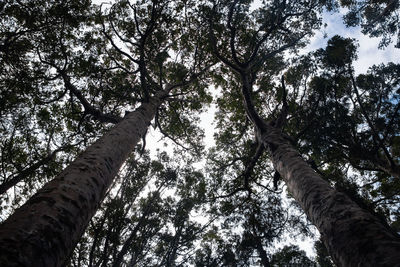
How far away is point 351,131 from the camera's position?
8508 millimetres

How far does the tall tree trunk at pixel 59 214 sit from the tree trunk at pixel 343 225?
91.8 inches

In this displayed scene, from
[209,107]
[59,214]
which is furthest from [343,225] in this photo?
[209,107]

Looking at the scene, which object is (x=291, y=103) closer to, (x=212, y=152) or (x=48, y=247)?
(x=212, y=152)

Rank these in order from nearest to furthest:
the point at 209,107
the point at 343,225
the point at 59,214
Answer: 1. the point at 59,214
2. the point at 343,225
3. the point at 209,107

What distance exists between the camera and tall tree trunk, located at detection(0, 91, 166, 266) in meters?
1.40

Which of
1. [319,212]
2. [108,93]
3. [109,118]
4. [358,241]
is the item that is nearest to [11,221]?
[358,241]

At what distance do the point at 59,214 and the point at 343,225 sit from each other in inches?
102

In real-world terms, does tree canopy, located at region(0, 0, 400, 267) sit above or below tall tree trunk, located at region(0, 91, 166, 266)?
above

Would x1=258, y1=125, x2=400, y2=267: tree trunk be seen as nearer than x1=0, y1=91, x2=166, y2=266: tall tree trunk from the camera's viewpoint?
No

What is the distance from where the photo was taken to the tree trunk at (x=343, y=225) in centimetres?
168

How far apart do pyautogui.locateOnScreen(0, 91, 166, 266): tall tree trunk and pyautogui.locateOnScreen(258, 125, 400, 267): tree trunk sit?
2.33 m

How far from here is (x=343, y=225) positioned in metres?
2.14

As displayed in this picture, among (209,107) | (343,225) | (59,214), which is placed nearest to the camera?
(59,214)

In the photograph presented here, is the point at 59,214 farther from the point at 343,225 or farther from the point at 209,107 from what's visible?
the point at 209,107
